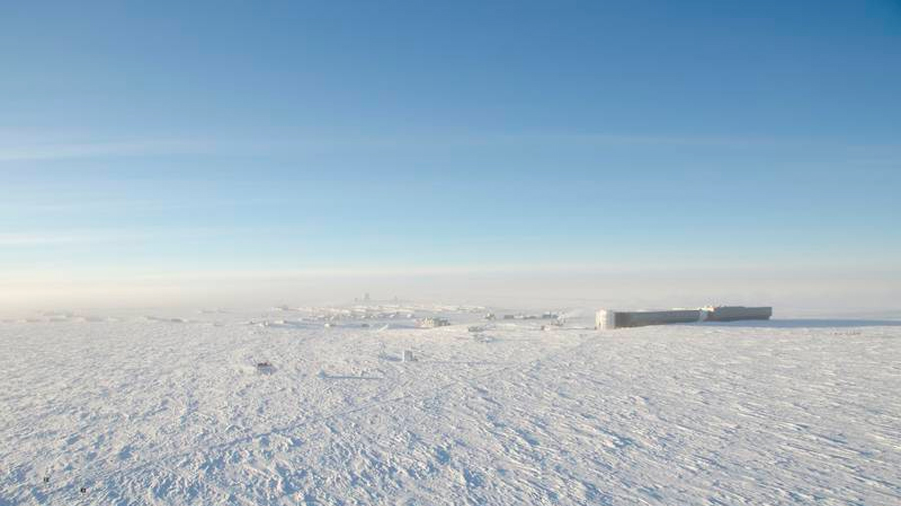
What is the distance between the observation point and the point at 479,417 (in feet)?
29.2

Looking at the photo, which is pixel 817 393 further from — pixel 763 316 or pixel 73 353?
pixel 73 353

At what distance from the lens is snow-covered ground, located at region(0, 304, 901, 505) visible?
6.06 meters

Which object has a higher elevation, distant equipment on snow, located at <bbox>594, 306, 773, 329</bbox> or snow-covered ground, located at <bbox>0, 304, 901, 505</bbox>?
distant equipment on snow, located at <bbox>594, 306, 773, 329</bbox>

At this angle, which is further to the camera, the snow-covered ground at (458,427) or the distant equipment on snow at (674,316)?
the distant equipment on snow at (674,316)

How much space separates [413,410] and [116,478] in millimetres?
4708

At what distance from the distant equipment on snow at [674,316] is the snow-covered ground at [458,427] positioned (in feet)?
23.4

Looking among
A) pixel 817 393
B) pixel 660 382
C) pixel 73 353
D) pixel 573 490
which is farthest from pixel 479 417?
pixel 73 353

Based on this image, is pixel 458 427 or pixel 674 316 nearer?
pixel 458 427

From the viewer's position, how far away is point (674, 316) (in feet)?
81.2

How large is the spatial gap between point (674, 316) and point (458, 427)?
1982 cm

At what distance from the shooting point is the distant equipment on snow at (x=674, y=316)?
23500 millimetres

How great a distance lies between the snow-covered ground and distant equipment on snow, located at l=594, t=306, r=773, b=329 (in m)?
7.13

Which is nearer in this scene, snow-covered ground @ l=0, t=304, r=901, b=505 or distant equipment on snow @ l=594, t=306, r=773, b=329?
snow-covered ground @ l=0, t=304, r=901, b=505

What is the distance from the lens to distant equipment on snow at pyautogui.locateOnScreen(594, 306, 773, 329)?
2350cm
